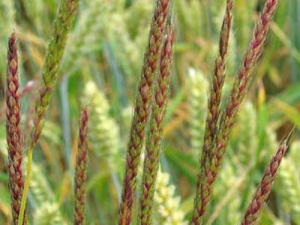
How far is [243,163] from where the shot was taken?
4.32ft

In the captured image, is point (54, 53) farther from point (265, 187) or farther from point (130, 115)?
point (130, 115)

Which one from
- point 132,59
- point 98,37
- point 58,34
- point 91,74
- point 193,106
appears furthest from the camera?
point 91,74

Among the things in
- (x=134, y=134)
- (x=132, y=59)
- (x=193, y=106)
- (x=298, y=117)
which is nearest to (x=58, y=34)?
(x=134, y=134)

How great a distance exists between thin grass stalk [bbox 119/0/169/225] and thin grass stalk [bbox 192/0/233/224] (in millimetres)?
47

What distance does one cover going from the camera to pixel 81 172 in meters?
0.73

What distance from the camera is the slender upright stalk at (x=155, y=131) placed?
65 centimetres

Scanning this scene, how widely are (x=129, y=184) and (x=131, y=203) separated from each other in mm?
23

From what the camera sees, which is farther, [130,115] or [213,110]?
[130,115]

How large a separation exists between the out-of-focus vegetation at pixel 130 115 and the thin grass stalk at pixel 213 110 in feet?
0.61

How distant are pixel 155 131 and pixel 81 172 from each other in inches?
3.8

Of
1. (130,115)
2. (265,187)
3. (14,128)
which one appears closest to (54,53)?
(14,128)

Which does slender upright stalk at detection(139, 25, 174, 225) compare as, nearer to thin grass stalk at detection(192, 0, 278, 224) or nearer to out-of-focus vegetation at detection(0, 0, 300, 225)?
thin grass stalk at detection(192, 0, 278, 224)

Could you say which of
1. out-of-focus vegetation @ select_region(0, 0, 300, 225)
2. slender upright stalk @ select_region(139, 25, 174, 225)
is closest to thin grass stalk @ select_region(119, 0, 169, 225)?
slender upright stalk @ select_region(139, 25, 174, 225)

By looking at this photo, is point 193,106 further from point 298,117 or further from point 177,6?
point 177,6
